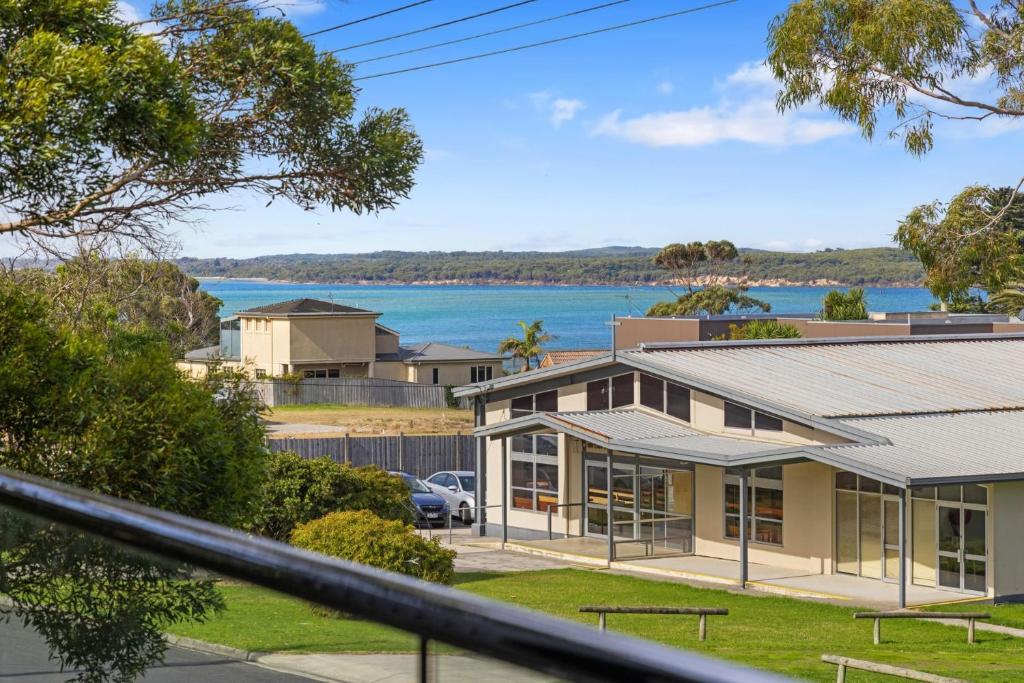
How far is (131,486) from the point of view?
1002 cm

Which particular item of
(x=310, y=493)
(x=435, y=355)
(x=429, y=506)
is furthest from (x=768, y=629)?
(x=435, y=355)

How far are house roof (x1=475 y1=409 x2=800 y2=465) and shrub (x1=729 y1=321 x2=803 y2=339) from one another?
Answer: 21.7 metres

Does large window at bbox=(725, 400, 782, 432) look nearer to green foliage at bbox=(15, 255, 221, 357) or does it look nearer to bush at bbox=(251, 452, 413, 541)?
bush at bbox=(251, 452, 413, 541)

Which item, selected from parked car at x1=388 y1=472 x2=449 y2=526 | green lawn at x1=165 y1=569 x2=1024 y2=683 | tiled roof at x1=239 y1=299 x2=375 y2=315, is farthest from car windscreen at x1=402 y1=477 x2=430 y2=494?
tiled roof at x1=239 y1=299 x2=375 y2=315

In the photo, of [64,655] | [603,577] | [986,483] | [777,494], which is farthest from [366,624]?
[777,494]

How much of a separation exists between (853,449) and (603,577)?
20.5 ft

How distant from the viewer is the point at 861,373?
34500 millimetres

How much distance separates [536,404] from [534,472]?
201 cm

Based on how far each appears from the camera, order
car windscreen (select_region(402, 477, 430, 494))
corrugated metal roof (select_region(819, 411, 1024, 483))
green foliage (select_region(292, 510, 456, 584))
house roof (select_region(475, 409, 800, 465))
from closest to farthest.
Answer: green foliage (select_region(292, 510, 456, 584)) < corrugated metal roof (select_region(819, 411, 1024, 483)) < house roof (select_region(475, 409, 800, 465)) < car windscreen (select_region(402, 477, 430, 494))

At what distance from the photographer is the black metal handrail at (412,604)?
3.12ft

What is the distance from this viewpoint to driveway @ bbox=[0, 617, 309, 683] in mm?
1560

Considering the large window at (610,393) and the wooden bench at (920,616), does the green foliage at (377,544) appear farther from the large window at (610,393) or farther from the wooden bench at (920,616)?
the large window at (610,393)

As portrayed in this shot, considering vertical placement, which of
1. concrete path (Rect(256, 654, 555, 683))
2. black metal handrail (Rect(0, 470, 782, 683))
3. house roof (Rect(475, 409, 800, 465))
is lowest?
house roof (Rect(475, 409, 800, 465))

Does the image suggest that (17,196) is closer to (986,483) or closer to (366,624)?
(366,624)
